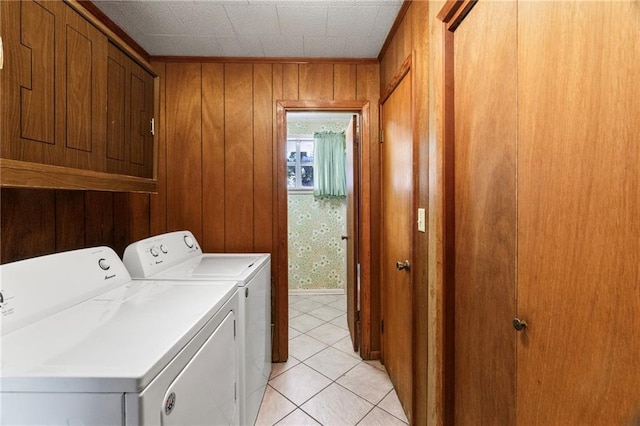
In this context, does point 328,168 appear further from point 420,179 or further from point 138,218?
point 420,179

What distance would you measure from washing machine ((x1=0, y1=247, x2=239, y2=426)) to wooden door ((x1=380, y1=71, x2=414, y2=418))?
3.10 ft

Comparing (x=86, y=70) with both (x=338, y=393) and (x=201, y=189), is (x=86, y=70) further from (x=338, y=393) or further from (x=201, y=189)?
(x=338, y=393)

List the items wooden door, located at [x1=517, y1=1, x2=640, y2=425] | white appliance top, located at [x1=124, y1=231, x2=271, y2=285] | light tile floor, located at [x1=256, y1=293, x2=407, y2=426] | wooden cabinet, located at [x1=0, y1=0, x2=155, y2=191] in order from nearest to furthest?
wooden door, located at [x1=517, y1=1, x2=640, y2=425]
wooden cabinet, located at [x1=0, y1=0, x2=155, y2=191]
white appliance top, located at [x1=124, y1=231, x2=271, y2=285]
light tile floor, located at [x1=256, y1=293, x2=407, y2=426]

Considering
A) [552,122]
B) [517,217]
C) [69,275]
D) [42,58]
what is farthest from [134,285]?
[552,122]

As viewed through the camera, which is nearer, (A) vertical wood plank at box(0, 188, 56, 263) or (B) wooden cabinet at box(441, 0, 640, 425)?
(B) wooden cabinet at box(441, 0, 640, 425)

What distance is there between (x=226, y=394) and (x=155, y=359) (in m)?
0.57

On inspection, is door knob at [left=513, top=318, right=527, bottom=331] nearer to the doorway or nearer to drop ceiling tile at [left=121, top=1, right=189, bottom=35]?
drop ceiling tile at [left=121, top=1, right=189, bottom=35]

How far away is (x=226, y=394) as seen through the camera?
43.3 inches

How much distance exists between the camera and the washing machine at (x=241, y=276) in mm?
1350

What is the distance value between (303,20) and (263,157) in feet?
3.06

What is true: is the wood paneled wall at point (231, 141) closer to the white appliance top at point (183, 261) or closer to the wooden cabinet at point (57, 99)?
the white appliance top at point (183, 261)

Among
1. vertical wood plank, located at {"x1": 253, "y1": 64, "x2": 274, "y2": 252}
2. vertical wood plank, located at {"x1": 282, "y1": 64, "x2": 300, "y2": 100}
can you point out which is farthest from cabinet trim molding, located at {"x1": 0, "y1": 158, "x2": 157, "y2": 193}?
vertical wood plank, located at {"x1": 282, "y1": 64, "x2": 300, "y2": 100}

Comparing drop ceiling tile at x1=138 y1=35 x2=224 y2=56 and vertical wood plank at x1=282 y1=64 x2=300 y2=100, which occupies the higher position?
drop ceiling tile at x1=138 y1=35 x2=224 y2=56

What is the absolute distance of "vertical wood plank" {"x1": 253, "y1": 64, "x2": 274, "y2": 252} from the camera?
2.14 m
